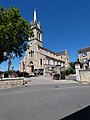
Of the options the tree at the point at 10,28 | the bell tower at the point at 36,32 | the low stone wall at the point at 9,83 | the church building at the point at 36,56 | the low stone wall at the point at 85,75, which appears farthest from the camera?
the bell tower at the point at 36,32

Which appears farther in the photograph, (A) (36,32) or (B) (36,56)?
(A) (36,32)

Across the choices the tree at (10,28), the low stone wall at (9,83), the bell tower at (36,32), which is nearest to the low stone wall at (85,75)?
the low stone wall at (9,83)

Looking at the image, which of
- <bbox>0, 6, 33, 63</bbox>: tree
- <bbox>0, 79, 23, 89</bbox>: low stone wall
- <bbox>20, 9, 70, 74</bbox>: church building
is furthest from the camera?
<bbox>20, 9, 70, 74</bbox>: church building

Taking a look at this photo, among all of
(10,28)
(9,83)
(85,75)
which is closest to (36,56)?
(10,28)

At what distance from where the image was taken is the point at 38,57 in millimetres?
56312

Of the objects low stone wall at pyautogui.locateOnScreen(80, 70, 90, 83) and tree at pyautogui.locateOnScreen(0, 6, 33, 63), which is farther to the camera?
tree at pyautogui.locateOnScreen(0, 6, 33, 63)

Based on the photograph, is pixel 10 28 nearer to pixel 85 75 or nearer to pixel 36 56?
pixel 85 75

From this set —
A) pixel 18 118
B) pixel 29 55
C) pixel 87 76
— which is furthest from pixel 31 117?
pixel 29 55

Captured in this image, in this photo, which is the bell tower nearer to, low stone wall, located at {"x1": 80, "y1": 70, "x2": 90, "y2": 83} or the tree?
the tree

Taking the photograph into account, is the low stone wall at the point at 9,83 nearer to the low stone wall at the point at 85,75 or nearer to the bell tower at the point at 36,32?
the low stone wall at the point at 85,75

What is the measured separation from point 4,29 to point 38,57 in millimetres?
29824

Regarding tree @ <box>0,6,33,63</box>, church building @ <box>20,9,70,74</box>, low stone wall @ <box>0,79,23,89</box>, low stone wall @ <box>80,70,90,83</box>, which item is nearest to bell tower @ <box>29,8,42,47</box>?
church building @ <box>20,9,70,74</box>

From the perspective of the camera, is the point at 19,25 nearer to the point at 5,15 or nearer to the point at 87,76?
the point at 5,15

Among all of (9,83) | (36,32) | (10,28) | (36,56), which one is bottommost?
(9,83)
